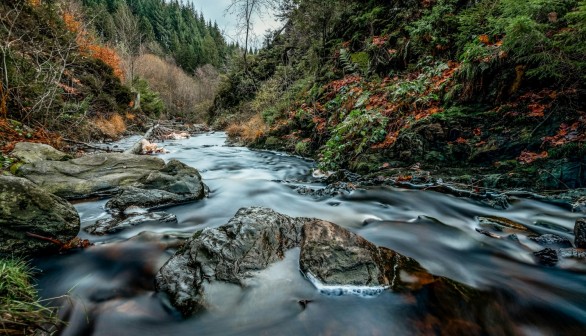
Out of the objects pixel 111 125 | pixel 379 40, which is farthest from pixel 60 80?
pixel 379 40

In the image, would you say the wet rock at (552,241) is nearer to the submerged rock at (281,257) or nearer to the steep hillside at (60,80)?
the submerged rock at (281,257)

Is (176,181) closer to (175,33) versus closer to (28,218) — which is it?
(28,218)

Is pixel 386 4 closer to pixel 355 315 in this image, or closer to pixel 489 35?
pixel 489 35

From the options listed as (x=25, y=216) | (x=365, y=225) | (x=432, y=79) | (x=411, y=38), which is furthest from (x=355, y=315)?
(x=411, y=38)

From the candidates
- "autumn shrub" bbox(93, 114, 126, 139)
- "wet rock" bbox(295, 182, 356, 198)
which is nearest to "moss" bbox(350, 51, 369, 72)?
"wet rock" bbox(295, 182, 356, 198)

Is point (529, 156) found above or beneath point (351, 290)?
above

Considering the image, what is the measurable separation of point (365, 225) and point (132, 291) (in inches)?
107

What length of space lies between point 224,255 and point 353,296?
3.66ft

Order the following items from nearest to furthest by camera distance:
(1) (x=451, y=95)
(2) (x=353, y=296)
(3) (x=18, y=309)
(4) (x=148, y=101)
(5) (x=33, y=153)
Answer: (3) (x=18, y=309)
(2) (x=353, y=296)
(5) (x=33, y=153)
(1) (x=451, y=95)
(4) (x=148, y=101)

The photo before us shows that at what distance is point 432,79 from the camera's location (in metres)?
6.26

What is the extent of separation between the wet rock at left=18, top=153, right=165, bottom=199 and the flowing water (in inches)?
24.1

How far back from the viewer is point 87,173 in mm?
4746

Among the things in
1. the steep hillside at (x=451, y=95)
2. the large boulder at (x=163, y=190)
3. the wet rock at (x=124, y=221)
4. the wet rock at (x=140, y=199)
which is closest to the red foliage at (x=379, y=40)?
the steep hillside at (x=451, y=95)

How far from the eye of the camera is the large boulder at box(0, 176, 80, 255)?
2400 millimetres
